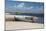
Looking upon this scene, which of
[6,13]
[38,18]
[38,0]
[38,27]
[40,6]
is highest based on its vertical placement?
[38,0]

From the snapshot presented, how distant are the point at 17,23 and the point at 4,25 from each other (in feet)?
0.81

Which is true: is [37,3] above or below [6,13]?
above

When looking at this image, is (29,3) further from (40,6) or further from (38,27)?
(38,27)

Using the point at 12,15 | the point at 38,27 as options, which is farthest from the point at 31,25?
the point at 12,15

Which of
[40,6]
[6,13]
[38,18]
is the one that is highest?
[40,6]

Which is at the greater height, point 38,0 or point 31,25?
point 38,0

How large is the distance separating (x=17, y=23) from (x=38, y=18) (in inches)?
17.2

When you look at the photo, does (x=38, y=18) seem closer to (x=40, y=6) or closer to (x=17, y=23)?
(x=40, y=6)

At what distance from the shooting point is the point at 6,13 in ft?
4.95

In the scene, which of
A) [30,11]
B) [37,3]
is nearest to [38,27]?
[30,11]

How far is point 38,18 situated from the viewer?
5.27 ft
